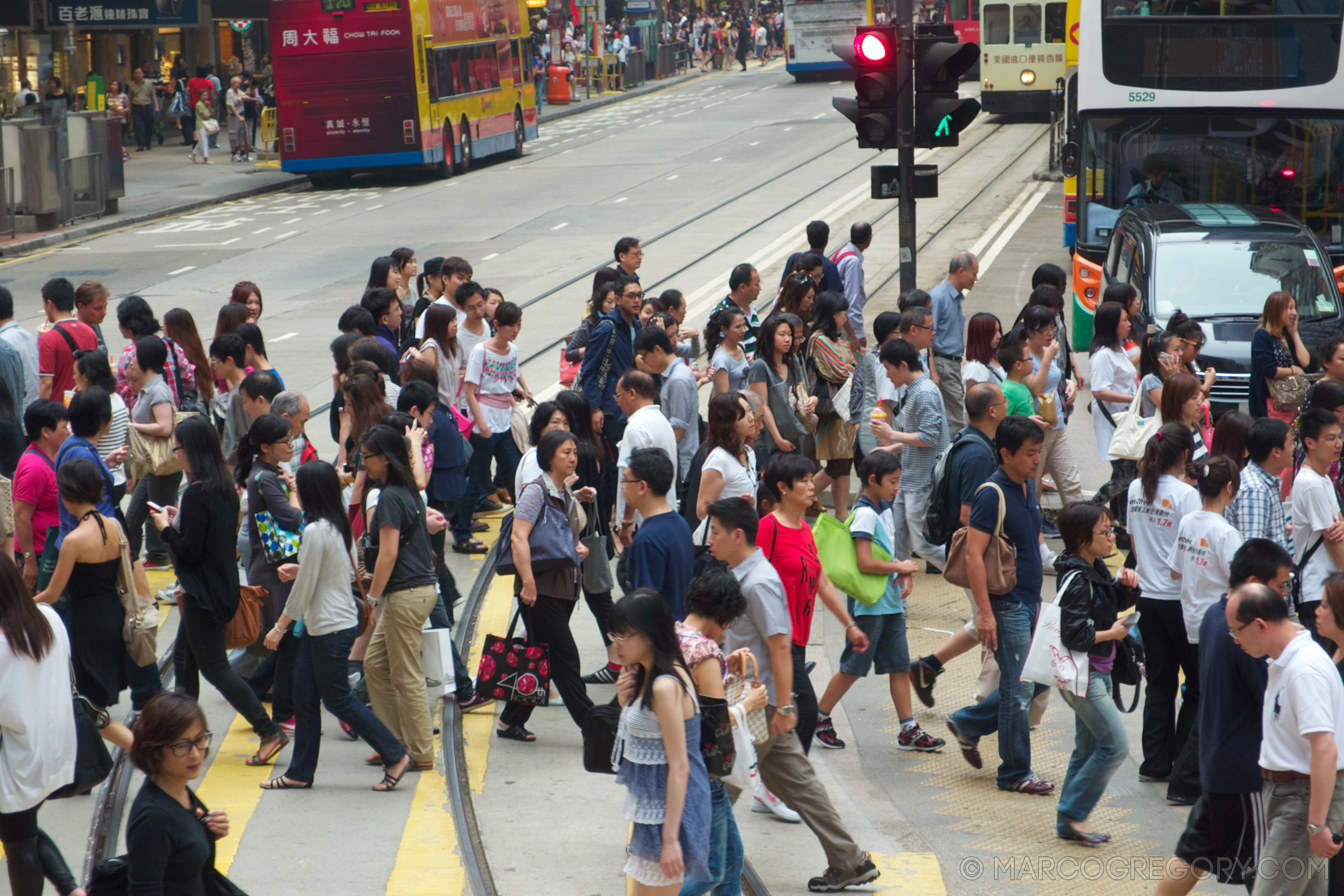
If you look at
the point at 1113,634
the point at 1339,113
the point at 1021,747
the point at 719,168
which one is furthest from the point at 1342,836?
the point at 719,168

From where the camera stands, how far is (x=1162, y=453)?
6598 millimetres

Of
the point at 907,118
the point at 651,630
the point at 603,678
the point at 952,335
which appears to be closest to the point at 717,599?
the point at 651,630

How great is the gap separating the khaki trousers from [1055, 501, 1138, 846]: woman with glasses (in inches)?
109

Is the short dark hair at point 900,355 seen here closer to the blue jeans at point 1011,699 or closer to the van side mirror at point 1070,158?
the blue jeans at point 1011,699

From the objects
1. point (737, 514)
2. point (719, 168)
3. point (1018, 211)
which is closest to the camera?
point (737, 514)

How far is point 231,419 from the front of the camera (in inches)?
334

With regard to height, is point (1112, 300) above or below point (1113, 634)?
above

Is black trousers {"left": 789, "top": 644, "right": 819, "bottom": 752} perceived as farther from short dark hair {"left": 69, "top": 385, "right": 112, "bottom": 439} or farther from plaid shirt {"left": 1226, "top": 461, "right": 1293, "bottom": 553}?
short dark hair {"left": 69, "top": 385, "right": 112, "bottom": 439}

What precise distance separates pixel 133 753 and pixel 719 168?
27.7 meters

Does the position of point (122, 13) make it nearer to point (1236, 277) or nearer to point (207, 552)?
point (1236, 277)

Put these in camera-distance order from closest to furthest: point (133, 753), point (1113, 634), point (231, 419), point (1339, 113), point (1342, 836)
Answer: point (133, 753) < point (1342, 836) < point (1113, 634) < point (231, 419) < point (1339, 113)

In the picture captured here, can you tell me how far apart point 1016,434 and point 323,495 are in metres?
2.98

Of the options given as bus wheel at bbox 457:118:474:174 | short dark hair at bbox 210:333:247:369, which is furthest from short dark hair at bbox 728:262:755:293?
bus wheel at bbox 457:118:474:174

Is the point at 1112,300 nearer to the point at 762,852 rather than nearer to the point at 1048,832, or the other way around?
the point at 1048,832
